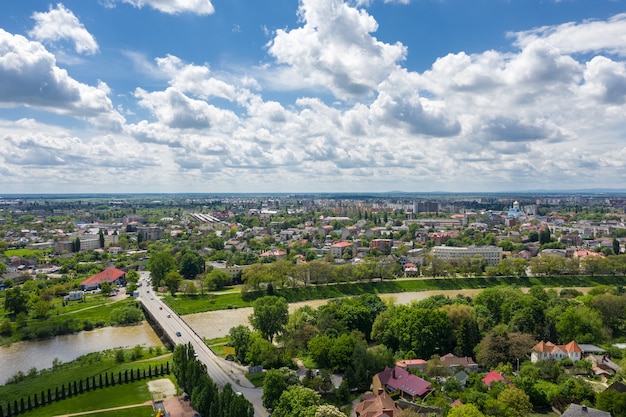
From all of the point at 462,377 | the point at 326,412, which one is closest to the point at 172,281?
the point at 462,377

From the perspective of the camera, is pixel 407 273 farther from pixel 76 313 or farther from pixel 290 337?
pixel 76 313

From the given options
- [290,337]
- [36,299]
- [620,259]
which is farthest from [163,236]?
[620,259]

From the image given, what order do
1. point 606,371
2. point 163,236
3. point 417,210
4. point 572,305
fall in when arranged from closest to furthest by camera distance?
point 606,371, point 572,305, point 163,236, point 417,210

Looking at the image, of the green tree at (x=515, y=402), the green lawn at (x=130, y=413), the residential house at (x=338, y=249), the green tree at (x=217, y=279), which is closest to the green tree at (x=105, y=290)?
the green tree at (x=217, y=279)

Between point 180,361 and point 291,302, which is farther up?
point 180,361

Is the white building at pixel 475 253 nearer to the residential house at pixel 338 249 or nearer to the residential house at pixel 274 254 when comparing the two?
the residential house at pixel 338 249

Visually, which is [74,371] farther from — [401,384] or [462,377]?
[462,377]
